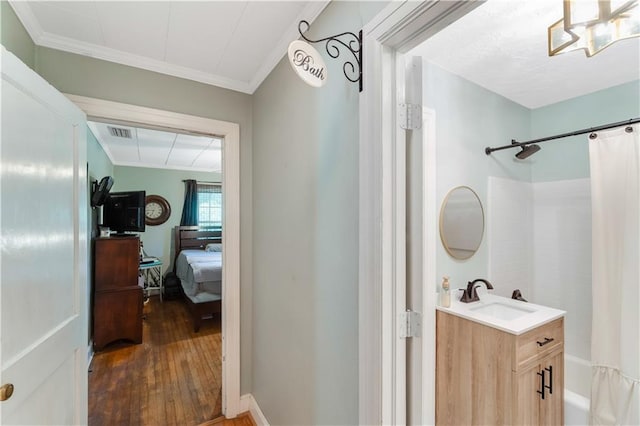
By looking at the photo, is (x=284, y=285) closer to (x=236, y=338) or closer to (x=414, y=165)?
(x=236, y=338)

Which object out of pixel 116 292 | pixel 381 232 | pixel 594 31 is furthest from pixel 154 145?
pixel 594 31

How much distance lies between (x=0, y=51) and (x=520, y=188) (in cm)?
337

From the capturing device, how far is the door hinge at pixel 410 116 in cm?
98

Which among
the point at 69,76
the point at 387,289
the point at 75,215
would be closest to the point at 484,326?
the point at 387,289

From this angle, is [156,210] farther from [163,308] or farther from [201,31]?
[201,31]

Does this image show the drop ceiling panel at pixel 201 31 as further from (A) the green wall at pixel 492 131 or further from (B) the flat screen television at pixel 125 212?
(B) the flat screen television at pixel 125 212

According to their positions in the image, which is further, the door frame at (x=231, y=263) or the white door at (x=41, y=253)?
the door frame at (x=231, y=263)

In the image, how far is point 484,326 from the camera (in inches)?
61.2

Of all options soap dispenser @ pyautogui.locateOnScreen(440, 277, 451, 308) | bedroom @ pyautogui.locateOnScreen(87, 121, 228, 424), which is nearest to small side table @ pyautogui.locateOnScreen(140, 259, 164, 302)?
bedroom @ pyautogui.locateOnScreen(87, 121, 228, 424)

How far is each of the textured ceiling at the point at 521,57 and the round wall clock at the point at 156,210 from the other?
5752 millimetres

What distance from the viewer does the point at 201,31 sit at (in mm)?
1523

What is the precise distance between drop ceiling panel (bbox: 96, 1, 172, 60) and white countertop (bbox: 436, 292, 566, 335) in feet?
7.49

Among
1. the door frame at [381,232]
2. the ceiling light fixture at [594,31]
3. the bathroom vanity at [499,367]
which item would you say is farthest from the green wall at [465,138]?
the door frame at [381,232]

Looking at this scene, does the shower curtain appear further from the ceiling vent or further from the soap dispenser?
the ceiling vent
